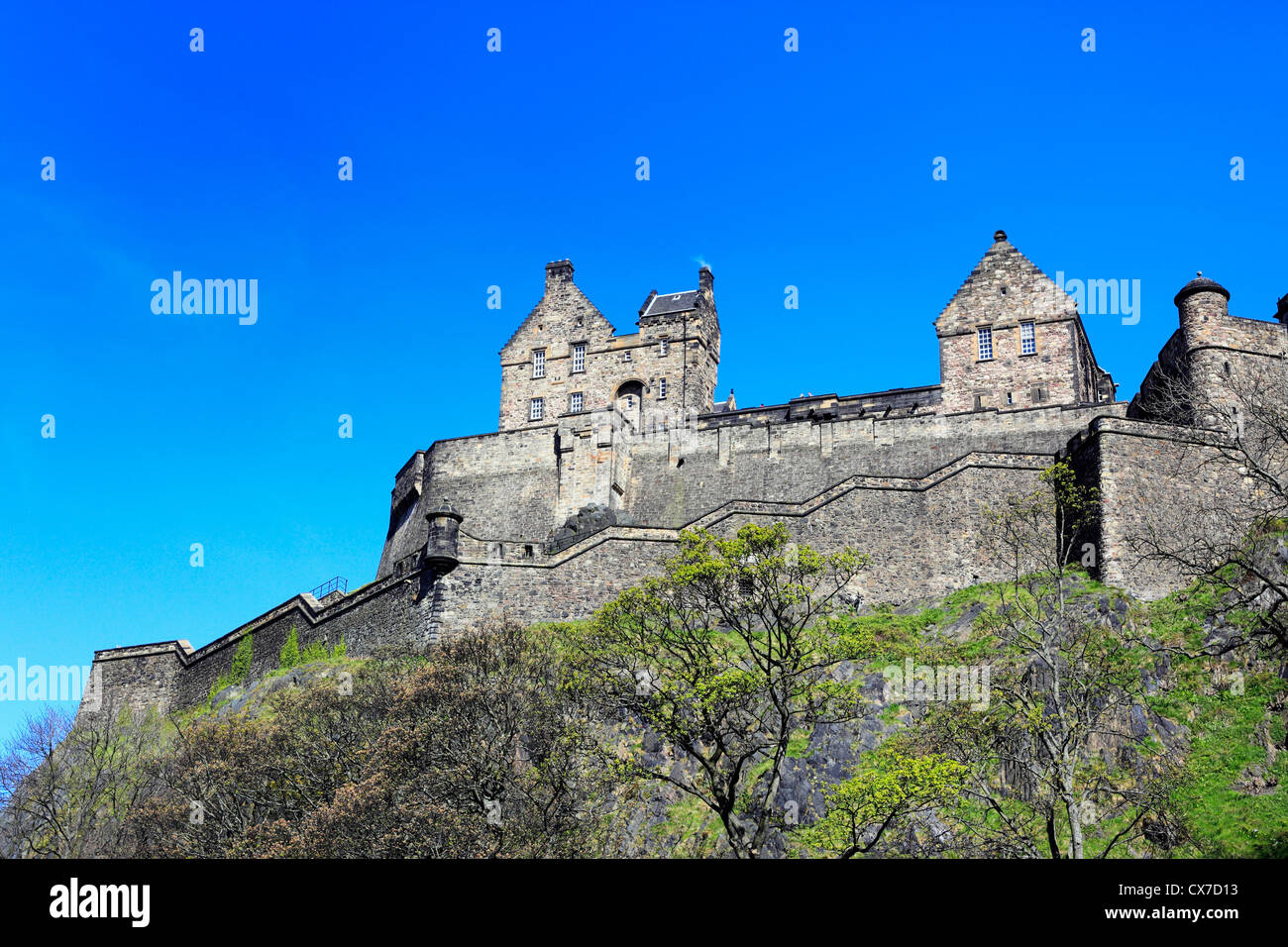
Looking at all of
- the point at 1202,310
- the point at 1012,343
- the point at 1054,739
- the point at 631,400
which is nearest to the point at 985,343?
the point at 1012,343

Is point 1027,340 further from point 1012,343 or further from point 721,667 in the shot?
point 721,667

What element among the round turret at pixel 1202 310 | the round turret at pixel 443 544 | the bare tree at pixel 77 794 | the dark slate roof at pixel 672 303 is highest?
the dark slate roof at pixel 672 303

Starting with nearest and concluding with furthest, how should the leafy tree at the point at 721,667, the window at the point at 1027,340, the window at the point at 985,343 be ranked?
the leafy tree at the point at 721,667 < the window at the point at 1027,340 < the window at the point at 985,343

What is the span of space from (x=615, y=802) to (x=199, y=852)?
36.8 feet

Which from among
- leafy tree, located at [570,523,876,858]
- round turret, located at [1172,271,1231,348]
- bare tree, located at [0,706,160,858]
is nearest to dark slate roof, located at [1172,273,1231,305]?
round turret, located at [1172,271,1231,348]

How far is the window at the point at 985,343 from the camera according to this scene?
51.6m

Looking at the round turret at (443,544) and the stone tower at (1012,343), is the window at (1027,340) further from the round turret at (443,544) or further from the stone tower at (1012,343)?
the round turret at (443,544)

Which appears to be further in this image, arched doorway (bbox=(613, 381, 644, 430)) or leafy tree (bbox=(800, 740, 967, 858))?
arched doorway (bbox=(613, 381, 644, 430))

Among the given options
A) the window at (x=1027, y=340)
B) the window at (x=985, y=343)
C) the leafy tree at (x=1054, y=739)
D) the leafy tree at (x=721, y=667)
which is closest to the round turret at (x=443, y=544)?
the leafy tree at (x=721, y=667)

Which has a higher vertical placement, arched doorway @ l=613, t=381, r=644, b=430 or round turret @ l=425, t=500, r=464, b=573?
arched doorway @ l=613, t=381, r=644, b=430

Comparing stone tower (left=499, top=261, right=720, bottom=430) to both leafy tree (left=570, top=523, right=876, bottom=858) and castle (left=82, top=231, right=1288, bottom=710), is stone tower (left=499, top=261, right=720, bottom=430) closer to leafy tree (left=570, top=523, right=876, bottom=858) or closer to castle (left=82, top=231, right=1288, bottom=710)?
castle (left=82, top=231, right=1288, bottom=710)

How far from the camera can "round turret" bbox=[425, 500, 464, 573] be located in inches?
1647

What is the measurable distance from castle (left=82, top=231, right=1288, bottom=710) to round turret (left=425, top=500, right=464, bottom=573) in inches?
2.9

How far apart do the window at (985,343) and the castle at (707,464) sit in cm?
10
